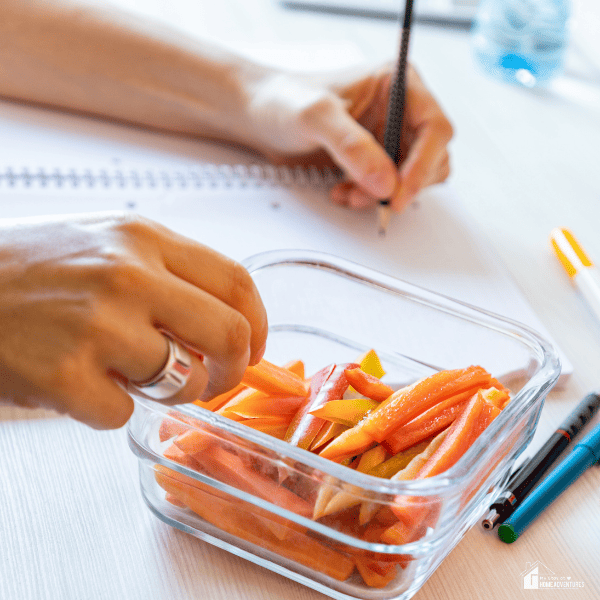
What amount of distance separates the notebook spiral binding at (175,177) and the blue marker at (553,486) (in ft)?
1.72

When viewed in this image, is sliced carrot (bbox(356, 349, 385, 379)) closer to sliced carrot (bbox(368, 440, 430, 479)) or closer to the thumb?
sliced carrot (bbox(368, 440, 430, 479))

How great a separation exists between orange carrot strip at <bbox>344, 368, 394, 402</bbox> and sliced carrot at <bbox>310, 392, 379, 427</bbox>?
0.02 metres

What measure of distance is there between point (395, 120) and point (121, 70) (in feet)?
1.31

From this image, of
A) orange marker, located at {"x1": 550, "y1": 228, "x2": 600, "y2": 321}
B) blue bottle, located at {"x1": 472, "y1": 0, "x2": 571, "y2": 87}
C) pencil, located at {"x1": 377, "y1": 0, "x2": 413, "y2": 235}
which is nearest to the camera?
orange marker, located at {"x1": 550, "y1": 228, "x2": 600, "y2": 321}

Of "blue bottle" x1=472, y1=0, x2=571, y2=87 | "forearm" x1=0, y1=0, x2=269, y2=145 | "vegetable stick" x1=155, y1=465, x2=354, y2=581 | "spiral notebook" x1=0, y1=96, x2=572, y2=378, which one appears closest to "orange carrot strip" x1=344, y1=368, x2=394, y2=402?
"vegetable stick" x1=155, y1=465, x2=354, y2=581

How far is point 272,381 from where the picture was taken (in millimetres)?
481

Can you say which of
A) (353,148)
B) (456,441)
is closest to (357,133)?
(353,148)

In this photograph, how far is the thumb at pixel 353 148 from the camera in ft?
2.78

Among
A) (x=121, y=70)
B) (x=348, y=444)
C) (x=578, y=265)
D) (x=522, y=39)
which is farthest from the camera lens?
(x=522, y=39)

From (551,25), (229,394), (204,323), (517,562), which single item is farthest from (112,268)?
(551,25)

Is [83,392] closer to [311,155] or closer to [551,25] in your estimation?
[311,155]

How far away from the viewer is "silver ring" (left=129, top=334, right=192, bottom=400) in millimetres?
357

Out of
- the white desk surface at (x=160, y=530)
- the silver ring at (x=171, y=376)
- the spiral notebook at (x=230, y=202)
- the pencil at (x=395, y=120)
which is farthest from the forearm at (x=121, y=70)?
the silver ring at (x=171, y=376)

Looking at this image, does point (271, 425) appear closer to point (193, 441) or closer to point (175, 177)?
point (193, 441)
